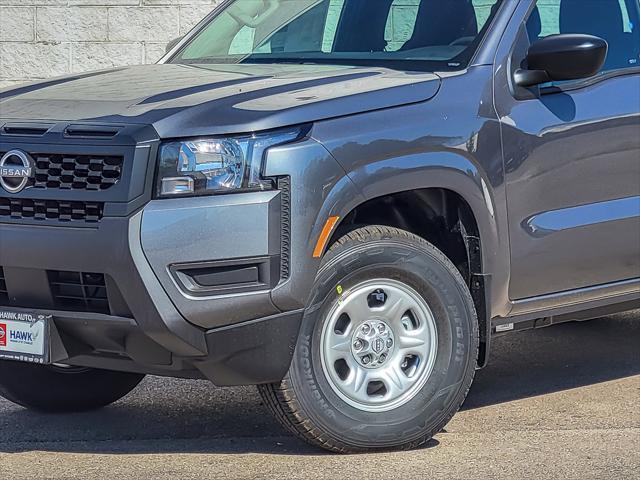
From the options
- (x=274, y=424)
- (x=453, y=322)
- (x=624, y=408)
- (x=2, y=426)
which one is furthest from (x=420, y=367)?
(x=2, y=426)

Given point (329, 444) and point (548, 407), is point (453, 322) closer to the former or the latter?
point (329, 444)

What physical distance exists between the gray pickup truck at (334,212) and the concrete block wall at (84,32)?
200 inches

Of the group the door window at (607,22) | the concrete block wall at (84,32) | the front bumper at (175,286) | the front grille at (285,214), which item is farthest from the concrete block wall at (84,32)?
the front grille at (285,214)

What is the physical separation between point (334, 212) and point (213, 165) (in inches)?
17.4

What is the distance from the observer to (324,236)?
4.66 m

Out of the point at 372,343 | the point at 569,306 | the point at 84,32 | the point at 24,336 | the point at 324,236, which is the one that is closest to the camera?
the point at 324,236

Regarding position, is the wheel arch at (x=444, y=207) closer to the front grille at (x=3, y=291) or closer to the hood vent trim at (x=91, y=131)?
the hood vent trim at (x=91, y=131)

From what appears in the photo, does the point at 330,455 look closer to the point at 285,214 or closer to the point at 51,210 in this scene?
the point at 285,214

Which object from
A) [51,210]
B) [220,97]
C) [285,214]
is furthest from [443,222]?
[51,210]

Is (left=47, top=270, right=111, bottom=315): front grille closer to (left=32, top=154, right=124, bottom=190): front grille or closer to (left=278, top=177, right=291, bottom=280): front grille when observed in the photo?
(left=32, top=154, right=124, bottom=190): front grille

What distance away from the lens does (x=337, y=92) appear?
4.86m

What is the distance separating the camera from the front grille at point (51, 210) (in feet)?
15.1

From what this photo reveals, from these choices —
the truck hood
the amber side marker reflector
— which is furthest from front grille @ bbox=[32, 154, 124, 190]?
the amber side marker reflector

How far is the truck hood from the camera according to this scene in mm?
4609
